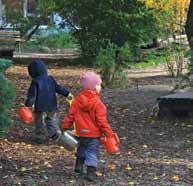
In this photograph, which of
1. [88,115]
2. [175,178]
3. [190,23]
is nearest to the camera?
[88,115]

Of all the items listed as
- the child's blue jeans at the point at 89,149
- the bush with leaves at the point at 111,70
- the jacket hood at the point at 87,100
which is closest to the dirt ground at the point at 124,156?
the child's blue jeans at the point at 89,149

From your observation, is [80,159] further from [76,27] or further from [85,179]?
[76,27]

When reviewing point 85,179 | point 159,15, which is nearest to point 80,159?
point 85,179

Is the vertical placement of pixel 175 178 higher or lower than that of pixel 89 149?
lower

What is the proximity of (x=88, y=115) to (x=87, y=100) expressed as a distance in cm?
15

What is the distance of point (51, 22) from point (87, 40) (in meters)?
3.90

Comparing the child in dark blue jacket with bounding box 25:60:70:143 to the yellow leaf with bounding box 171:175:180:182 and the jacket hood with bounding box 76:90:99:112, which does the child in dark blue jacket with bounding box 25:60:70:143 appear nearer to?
the jacket hood with bounding box 76:90:99:112

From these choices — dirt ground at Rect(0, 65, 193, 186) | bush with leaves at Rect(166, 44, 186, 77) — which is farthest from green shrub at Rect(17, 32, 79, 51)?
dirt ground at Rect(0, 65, 193, 186)

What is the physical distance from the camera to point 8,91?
6.56 metres

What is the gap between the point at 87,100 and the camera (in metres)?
6.46

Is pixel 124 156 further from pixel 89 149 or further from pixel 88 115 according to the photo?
pixel 88 115

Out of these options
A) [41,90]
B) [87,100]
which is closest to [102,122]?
[87,100]

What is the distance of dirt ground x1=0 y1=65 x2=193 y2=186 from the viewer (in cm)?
649

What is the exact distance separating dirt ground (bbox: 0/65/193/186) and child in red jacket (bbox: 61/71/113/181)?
9.0 inches
